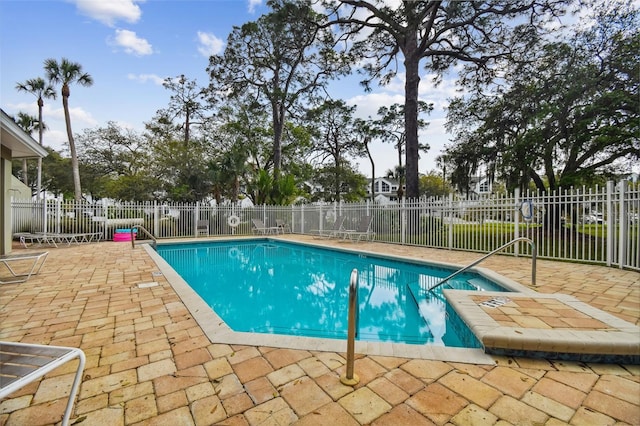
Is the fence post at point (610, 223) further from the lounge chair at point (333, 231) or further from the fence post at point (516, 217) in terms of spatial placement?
the lounge chair at point (333, 231)

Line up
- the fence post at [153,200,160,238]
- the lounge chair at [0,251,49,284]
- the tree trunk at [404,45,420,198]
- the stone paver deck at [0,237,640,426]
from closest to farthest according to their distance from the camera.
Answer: the stone paver deck at [0,237,640,426] < the lounge chair at [0,251,49,284] < the tree trunk at [404,45,420,198] < the fence post at [153,200,160,238]

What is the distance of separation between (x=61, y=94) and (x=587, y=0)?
2541 cm

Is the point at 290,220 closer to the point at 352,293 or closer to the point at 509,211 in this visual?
the point at 509,211

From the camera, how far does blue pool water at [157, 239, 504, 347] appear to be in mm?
3969

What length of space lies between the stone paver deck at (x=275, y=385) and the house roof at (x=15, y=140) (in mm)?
4110

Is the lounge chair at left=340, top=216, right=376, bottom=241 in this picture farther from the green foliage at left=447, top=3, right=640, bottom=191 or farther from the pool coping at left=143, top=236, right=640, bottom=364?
the pool coping at left=143, top=236, right=640, bottom=364

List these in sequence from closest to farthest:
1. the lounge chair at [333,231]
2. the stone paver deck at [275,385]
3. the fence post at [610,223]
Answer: the stone paver deck at [275,385]
the fence post at [610,223]
the lounge chair at [333,231]

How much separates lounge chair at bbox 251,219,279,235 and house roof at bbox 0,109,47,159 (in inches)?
340

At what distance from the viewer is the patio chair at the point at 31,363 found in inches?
53.8

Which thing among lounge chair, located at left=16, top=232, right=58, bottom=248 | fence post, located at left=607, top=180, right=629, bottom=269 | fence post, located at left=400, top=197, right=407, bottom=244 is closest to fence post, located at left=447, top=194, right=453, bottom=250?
fence post, located at left=400, top=197, right=407, bottom=244

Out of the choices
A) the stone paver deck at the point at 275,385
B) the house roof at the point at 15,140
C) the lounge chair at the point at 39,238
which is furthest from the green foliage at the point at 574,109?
the lounge chair at the point at 39,238

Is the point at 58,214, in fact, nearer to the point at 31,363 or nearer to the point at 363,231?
the point at 363,231

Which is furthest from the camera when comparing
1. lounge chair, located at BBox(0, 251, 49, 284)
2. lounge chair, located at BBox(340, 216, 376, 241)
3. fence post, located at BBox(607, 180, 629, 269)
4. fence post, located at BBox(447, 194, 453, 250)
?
lounge chair, located at BBox(340, 216, 376, 241)

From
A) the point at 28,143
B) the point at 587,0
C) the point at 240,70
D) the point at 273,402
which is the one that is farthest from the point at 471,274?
the point at 240,70
